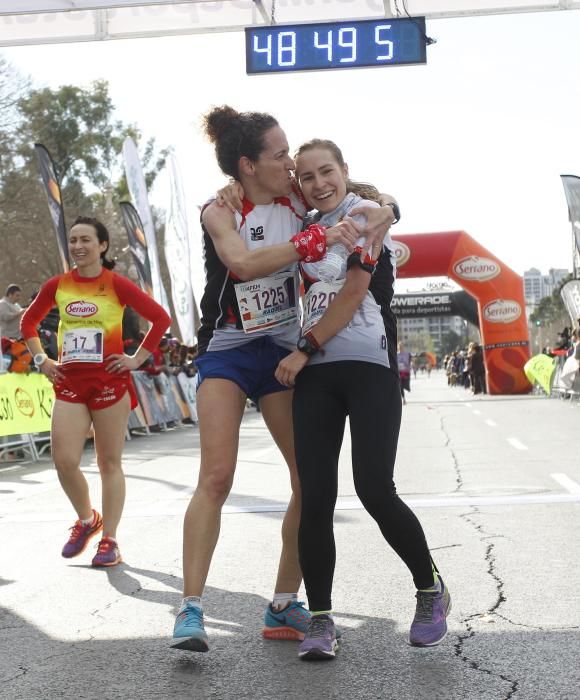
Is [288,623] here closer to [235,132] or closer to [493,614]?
[493,614]

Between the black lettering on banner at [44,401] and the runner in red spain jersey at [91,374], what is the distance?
8.61 metres

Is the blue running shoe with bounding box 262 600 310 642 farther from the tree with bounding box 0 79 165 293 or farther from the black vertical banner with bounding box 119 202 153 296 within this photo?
the tree with bounding box 0 79 165 293

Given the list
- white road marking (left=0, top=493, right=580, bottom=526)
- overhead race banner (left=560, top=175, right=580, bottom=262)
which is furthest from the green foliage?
white road marking (left=0, top=493, right=580, bottom=526)

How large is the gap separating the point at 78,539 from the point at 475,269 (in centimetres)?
2972

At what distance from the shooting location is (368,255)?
3.91m

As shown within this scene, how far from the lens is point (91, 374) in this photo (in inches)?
240

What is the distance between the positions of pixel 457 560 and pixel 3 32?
637cm

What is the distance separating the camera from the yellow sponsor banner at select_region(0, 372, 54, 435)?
13.6 metres

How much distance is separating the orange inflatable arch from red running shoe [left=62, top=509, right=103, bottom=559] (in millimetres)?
28823

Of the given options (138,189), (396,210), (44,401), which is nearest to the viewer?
(396,210)

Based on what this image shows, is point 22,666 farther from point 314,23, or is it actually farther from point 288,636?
point 314,23

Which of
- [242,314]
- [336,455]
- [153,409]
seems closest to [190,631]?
[336,455]

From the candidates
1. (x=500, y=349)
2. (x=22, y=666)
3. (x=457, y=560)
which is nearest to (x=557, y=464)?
(x=457, y=560)

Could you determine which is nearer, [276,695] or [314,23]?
[276,695]
